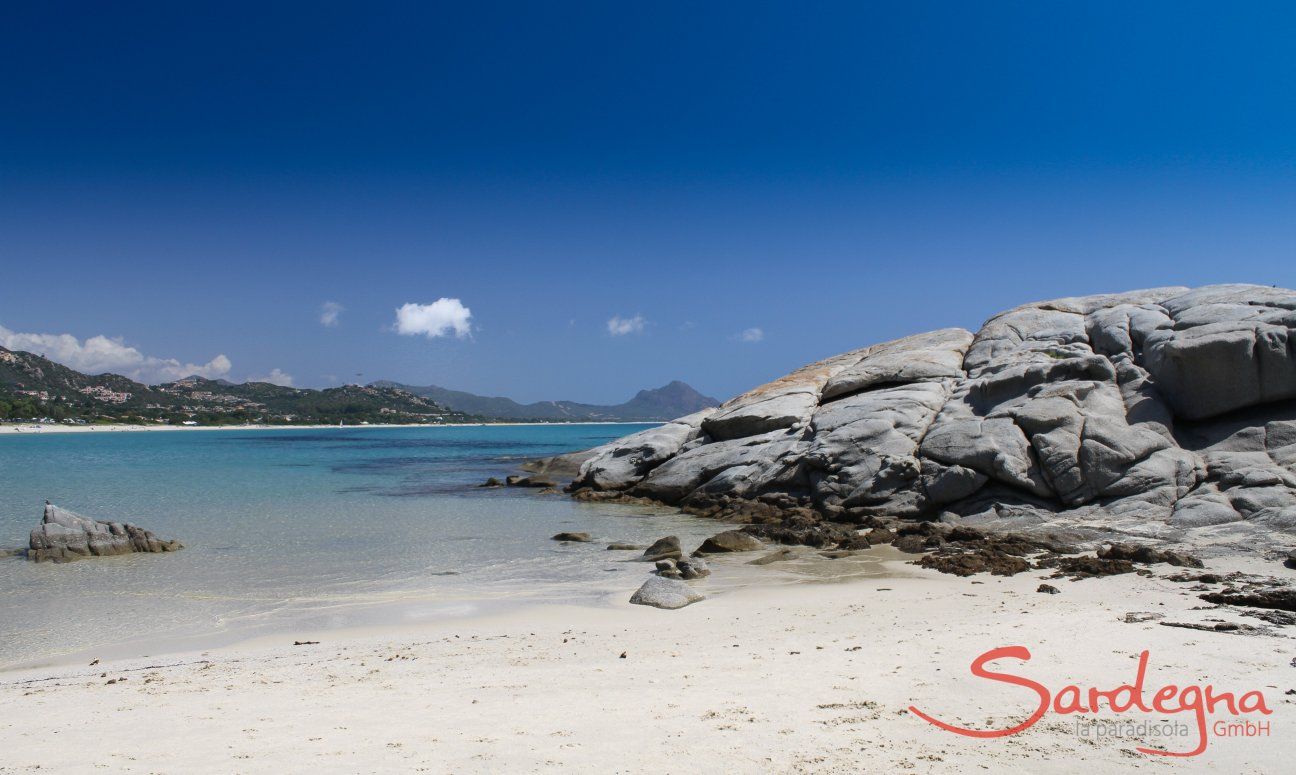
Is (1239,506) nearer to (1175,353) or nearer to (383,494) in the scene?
(1175,353)

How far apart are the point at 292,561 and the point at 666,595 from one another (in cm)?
1046

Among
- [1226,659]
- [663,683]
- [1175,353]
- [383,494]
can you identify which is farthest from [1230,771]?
[383,494]

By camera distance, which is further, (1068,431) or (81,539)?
(1068,431)

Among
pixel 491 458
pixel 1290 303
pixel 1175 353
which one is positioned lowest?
pixel 491 458

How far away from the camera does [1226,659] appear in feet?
26.0

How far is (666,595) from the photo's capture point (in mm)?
13023

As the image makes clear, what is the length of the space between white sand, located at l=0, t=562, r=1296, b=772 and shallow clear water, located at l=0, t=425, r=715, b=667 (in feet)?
7.23

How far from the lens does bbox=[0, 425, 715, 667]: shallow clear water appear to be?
12.8 metres

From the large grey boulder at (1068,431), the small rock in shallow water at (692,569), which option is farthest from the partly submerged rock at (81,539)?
the large grey boulder at (1068,431)

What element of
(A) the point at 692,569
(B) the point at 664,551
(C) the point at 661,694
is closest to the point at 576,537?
(B) the point at 664,551

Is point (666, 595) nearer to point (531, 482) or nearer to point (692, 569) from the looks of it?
point (692, 569)

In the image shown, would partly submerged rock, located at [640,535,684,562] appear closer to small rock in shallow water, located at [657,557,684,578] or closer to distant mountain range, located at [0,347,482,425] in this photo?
small rock in shallow water, located at [657,557,684,578]

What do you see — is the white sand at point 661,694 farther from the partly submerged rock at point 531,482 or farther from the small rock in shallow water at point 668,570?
the partly submerged rock at point 531,482

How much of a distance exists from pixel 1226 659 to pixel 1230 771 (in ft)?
10.2
